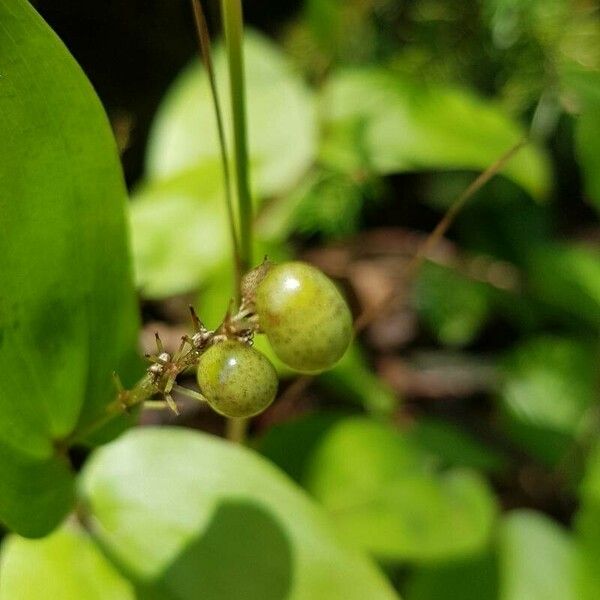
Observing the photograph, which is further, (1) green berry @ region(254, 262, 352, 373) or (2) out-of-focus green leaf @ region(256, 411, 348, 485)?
(2) out-of-focus green leaf @ region(256, 411, 348, 485)

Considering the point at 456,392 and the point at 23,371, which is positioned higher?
the point at 23,371

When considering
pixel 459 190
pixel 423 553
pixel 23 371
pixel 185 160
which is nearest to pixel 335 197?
pixel 185 160

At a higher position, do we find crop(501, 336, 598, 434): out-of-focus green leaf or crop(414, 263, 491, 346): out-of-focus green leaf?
crop(414, 263, 491, 346): out-of-focus green leaf

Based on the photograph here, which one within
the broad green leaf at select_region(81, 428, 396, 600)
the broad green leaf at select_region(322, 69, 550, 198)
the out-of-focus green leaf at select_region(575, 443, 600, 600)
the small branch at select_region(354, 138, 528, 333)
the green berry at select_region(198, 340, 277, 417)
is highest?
the green berry at select_region(198, 340, 277, 417)

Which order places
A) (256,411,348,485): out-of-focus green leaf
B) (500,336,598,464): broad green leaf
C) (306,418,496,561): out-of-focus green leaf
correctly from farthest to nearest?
1. (500,336,598,464): broad green leaf
2. (256,411,348,485): out-of-focus green leaf
3. (306,418,496,561): out-of-focus green leaf

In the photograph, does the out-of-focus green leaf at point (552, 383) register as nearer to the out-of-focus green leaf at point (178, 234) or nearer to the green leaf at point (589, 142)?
the green leaf at point (589, 142)

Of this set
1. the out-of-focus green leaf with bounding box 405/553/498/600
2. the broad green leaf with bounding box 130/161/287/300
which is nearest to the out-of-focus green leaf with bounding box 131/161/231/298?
the broad green leaf with bounding box 130/161/287/300

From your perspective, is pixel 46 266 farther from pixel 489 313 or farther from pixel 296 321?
Answer: pixel 489 313

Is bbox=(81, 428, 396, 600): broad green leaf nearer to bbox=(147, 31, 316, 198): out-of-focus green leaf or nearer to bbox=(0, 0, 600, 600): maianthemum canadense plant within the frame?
bbox=(0, 0, 600, 600): maianthemum canadense plant
